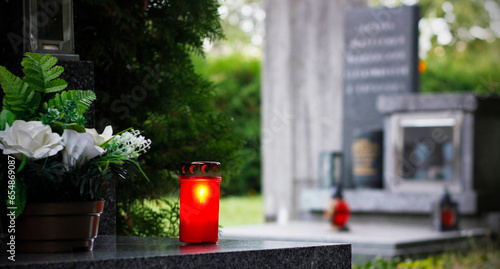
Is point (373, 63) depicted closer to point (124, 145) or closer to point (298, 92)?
point (298, 92)

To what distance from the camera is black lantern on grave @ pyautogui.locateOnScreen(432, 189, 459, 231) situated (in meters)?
5.80

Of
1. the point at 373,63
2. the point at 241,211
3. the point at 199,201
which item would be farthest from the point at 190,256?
the point at 241,211

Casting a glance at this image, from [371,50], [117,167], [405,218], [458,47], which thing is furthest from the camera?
[458,47]

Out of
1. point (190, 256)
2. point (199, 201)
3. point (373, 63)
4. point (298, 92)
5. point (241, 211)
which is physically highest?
point (373, 63)

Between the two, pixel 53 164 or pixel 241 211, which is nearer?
pixel 53 164

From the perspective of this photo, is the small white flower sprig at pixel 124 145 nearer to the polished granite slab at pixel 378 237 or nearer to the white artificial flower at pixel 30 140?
the white artificial flower at pixel 30 140

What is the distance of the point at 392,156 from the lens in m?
6.79

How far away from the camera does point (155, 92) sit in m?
2.63

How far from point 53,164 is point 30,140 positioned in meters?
0.08

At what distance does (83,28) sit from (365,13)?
5304 mm

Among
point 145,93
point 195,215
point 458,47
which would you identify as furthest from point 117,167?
point 458,47

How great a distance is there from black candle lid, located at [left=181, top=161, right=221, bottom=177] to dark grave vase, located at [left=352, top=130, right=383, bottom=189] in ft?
18.0

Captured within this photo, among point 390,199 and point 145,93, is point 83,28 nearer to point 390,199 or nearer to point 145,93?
point 145,93

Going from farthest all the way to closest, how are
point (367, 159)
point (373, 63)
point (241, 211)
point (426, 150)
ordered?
point (241, 211) < point (373, 63) < point (367, 159) < point (426, 150)
